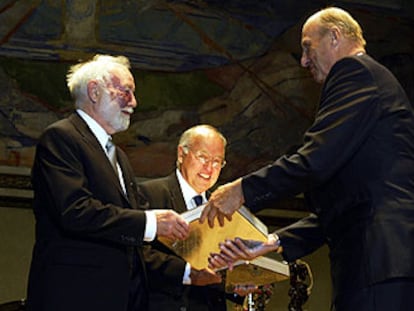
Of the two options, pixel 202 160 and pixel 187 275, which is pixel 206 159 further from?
pixel 187 275

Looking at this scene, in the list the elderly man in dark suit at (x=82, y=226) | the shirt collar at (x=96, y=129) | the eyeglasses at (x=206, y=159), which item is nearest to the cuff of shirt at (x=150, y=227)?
the elderly man in dark suit at (x=82, y=226)

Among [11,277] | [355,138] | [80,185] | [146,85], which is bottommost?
[11,277]

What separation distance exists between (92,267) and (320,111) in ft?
4.61

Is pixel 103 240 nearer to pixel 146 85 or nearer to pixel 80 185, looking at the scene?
pixel 80 185

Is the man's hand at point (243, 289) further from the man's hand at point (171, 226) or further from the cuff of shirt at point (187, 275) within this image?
the man's hand at point (171, 226)

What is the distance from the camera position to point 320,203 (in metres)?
4.21

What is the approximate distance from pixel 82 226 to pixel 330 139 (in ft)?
4.35

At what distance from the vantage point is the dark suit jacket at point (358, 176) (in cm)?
390

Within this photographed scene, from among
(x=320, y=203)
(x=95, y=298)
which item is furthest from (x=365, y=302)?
(x=95, y=298)

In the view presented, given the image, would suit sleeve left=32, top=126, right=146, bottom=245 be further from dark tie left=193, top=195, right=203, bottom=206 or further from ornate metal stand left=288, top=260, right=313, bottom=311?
ornate metal stand left=288, top=260, right=313, bottom=311

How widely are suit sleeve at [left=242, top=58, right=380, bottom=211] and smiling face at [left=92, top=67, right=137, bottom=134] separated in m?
1.11

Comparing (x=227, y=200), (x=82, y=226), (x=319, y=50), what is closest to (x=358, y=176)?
(x=227, y=200)

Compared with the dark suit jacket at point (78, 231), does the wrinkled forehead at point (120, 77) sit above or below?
above

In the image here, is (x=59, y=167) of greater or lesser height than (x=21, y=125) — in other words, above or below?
below
